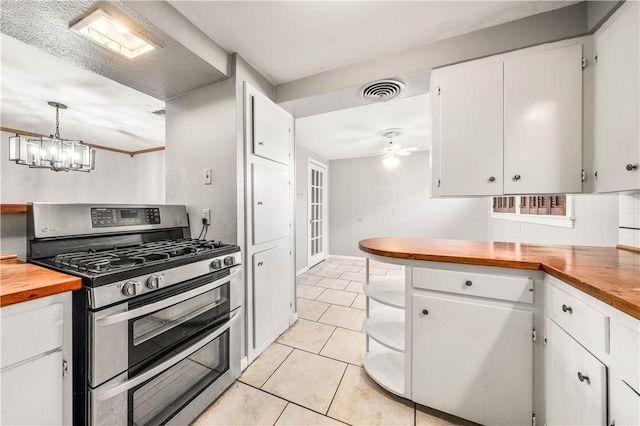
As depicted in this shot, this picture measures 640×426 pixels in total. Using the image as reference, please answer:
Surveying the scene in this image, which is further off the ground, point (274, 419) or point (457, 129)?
point (457, 129)

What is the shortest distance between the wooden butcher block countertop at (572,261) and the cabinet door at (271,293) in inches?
34.1

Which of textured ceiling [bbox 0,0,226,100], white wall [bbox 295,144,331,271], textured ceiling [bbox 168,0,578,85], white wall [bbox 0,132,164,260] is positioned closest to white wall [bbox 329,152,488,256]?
white wall [bbox 295,144,331,271]

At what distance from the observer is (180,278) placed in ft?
4.04

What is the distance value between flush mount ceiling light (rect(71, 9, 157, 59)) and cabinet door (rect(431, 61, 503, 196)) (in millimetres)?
1929

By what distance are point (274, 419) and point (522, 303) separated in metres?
1.47

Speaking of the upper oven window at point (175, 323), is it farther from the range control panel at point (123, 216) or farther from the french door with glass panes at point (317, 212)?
the french door with glass panes at point (317, 212)

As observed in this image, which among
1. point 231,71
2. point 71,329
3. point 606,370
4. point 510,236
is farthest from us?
point 510,236

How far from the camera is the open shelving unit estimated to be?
1.49 metres

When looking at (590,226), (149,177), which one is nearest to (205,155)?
(590,226)

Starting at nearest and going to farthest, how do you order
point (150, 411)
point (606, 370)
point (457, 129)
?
point (606, 370), point (150, 411), point (457, 129)

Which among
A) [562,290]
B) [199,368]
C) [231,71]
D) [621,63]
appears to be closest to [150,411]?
[199,368]

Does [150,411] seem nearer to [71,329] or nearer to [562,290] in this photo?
[71,329]

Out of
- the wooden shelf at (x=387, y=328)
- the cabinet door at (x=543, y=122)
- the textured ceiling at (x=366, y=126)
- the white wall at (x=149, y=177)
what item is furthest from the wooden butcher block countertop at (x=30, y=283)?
the white wall at (x=149, y=177)

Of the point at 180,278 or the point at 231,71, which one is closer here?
the point at 180,278
